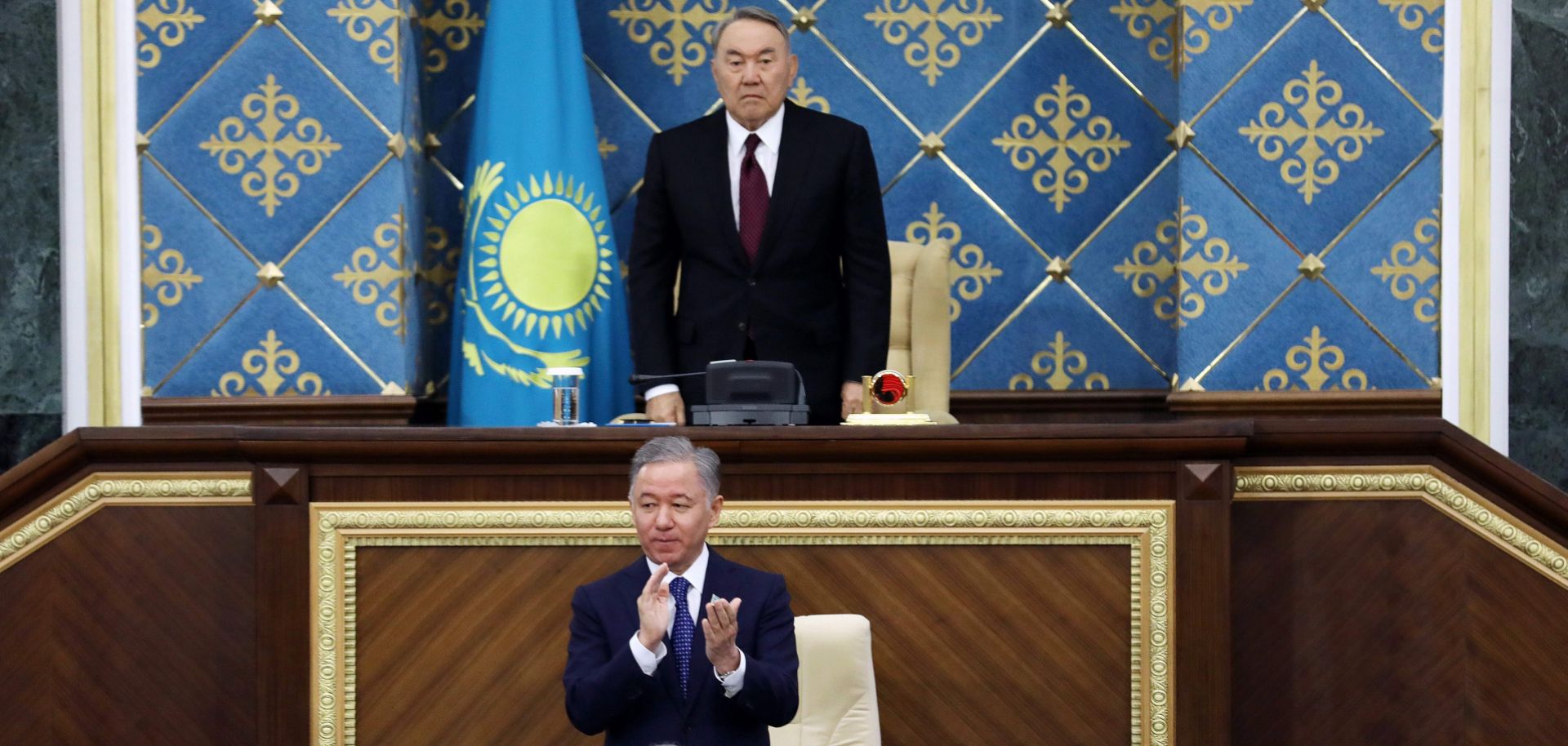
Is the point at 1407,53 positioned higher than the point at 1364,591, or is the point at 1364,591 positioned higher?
the point at 1407,53

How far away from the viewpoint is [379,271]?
14.2ft

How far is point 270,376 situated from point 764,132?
1.64 m

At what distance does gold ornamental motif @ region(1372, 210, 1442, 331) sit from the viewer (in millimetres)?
4367

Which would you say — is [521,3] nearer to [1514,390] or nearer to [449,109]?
[449,109]

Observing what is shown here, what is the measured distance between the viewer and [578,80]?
4.39m

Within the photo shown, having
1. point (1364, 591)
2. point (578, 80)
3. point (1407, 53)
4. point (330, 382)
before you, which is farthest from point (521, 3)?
point (1364, 591)

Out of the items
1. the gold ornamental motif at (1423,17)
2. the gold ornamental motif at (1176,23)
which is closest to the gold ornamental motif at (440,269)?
the gold ornamental motif at (1176,23)

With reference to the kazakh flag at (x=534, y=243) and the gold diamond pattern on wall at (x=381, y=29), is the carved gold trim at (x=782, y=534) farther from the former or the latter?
the gold diamond pattern on wall at (x=381, y=29)

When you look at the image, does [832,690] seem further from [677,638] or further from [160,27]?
[160,27]

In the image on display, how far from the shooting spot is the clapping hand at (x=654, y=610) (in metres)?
2.06

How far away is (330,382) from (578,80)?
1.06m

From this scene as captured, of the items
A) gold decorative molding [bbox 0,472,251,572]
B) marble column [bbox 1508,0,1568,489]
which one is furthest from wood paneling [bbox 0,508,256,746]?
marble column [bbox 1508,0,1568,489]

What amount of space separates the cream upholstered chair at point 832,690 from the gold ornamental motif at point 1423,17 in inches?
111

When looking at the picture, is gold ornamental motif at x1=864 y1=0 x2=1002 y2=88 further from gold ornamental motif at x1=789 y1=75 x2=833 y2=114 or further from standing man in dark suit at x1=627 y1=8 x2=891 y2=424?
standing man in dark suit at x1=627 y1=8 x2=891 y2=424
